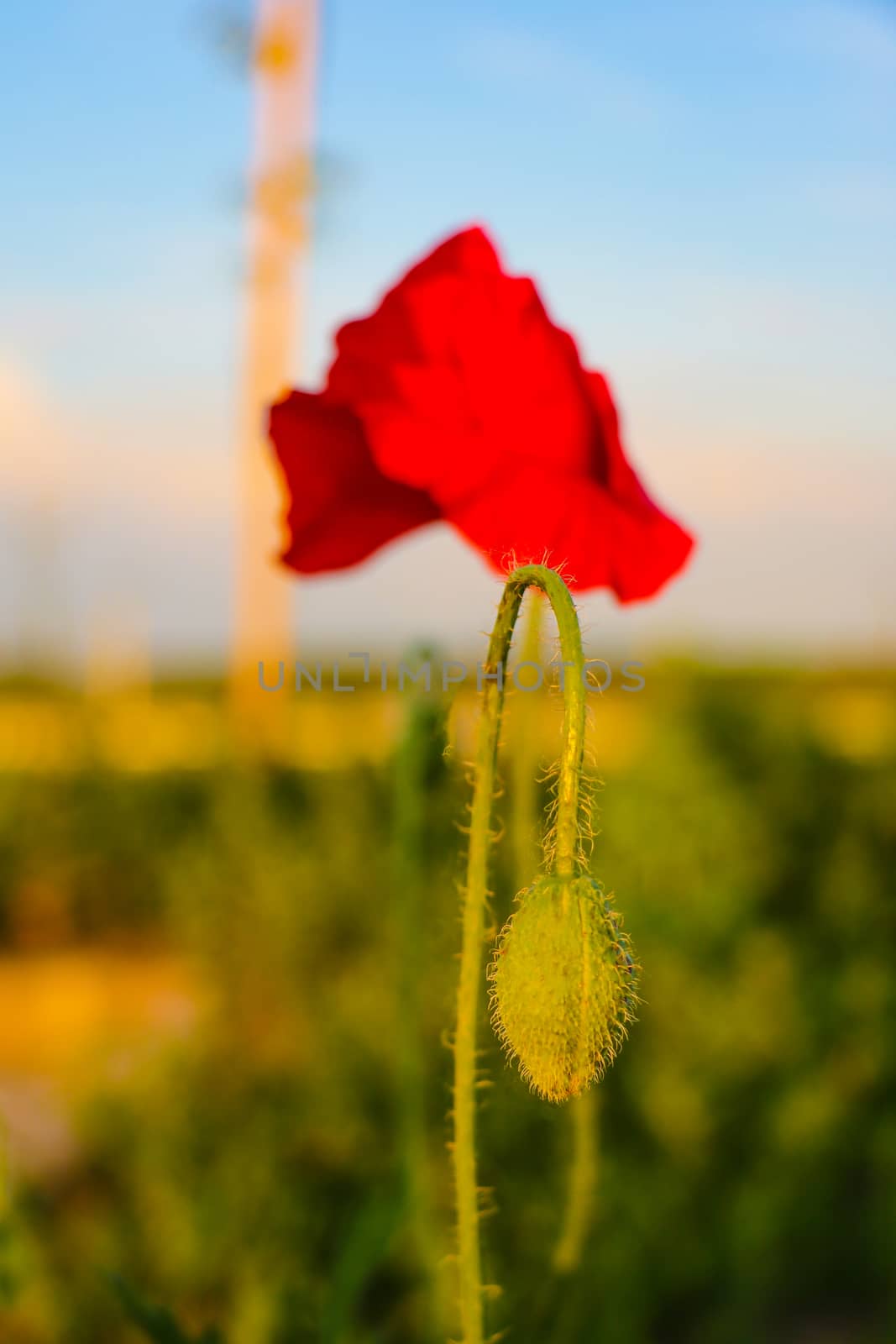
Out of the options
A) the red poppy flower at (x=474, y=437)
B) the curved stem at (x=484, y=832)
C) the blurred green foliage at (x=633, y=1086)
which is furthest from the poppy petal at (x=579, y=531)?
the blurred green foliage at (x=633, y=1086)

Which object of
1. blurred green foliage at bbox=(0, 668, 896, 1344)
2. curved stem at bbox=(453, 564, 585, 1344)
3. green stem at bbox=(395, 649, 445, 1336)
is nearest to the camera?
curved stem at bbox=(453, 564, 585, 1344)

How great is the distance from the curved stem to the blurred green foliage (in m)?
1.43

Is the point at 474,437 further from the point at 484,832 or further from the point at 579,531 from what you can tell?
the point at 484,832

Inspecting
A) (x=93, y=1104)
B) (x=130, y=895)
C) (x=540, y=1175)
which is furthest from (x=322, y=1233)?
(x=130, y=895)

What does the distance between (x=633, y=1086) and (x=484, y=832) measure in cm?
239

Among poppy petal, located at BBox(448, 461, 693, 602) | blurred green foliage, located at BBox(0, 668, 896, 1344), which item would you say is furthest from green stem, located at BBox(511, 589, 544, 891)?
blurred green foliage, located at BBox(0, 668, 896, 1344)

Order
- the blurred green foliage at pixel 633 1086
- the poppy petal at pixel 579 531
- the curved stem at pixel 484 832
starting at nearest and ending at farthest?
the curved stem at pixel 484 832, the poppy petal at pixel 579 531, the blurred green foliage at pixel 633 1086

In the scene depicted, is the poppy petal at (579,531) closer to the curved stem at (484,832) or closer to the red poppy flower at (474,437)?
the red poppy flower at (474,437)

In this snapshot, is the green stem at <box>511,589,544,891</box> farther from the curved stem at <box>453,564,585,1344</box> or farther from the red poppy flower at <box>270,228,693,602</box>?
the curved stem at <box>453,564,585,1344</box>

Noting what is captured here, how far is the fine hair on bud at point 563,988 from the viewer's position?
0.46 metres

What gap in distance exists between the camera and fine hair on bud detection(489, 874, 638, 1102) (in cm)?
46

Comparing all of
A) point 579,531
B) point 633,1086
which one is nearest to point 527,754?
point 579,531

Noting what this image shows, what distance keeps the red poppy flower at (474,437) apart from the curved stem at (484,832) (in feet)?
0.51

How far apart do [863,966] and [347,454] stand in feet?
8.05
